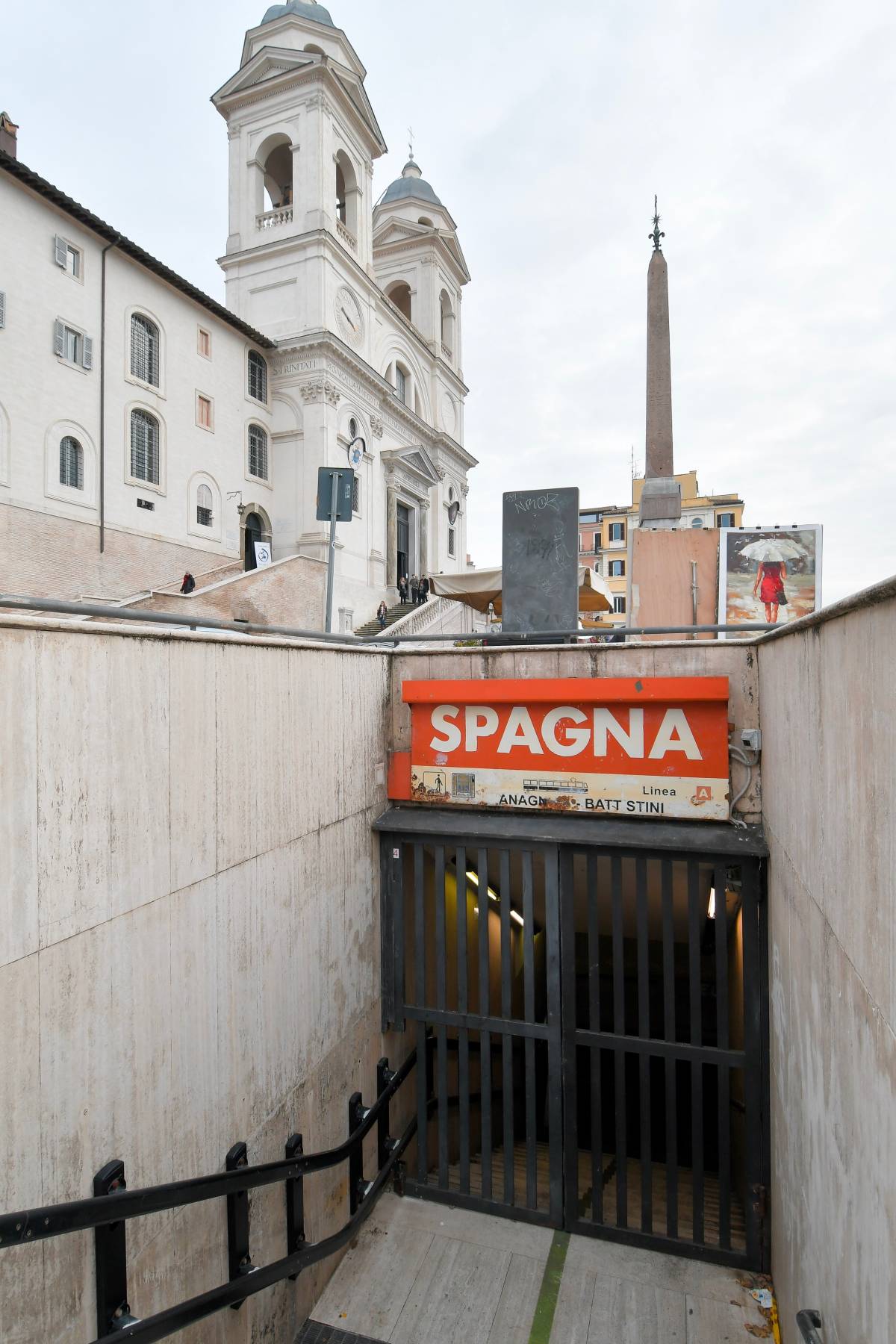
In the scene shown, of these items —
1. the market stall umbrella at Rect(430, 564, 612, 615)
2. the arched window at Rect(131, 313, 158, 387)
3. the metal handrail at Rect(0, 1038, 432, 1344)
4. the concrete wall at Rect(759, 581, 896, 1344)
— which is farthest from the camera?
the arched window at Rect(131, 313, 158, 387)

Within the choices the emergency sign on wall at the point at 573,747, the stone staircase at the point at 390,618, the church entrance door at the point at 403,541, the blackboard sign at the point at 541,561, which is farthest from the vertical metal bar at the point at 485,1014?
the church entrance door at the point at 403,541

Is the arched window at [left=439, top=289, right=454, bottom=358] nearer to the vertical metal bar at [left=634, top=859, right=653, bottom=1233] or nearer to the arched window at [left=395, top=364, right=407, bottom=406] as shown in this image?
the arched window at [left=395, top=364, right=407, bottom=406]

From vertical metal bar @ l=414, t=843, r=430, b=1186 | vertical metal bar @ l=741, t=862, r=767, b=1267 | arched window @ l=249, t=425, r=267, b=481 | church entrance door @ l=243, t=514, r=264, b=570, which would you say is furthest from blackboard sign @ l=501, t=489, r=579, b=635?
arched window @ l=249, t=425, r=267, b=481

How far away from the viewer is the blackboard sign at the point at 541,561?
599 cm

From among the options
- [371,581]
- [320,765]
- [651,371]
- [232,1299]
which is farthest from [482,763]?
[371,581]

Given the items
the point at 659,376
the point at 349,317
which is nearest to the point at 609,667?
the point at 659,376

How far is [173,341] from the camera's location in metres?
21.1

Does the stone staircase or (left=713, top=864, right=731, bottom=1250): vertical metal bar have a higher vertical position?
the stone staircase

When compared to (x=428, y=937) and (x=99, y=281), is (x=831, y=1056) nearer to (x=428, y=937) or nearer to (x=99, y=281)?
(x=428, y=937)

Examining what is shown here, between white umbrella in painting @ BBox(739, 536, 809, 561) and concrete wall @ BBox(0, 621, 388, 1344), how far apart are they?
5.19 meters

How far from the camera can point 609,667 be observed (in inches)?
209

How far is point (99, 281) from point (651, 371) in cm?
1494

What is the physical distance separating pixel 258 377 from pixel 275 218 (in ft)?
20.1

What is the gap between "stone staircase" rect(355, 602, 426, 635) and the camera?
24361mm
